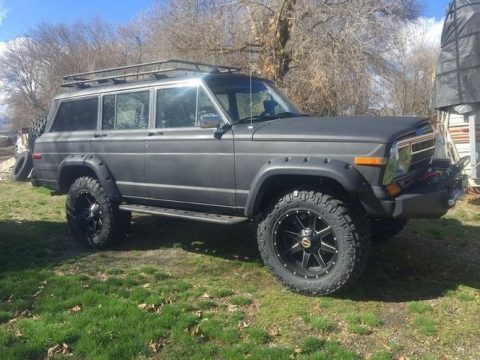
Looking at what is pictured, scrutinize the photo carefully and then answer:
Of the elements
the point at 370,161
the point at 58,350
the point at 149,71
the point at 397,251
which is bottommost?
the point at 58,350

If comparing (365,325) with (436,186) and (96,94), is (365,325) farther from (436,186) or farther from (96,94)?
(96,94)

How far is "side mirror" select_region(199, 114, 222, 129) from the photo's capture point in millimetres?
4967

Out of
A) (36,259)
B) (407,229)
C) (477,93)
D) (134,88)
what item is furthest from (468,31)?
(36,259)

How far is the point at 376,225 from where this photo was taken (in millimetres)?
5816

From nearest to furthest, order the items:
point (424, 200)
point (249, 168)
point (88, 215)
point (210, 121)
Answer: point (424, 200) → point (249, 168) → point (210, 121) → point (88, 215)

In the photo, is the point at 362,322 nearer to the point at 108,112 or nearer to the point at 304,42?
the point at 108,112

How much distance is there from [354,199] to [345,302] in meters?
0.94

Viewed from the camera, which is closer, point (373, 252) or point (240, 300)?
point (240, 300)

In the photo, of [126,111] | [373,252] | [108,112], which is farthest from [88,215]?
[373,252]

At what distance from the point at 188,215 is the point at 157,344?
1.82 m

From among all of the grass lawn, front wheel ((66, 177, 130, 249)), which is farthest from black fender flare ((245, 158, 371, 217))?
front wheel ((66, 177, 130, 249))

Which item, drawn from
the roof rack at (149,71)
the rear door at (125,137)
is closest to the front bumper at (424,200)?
the roof rack at (149,71)

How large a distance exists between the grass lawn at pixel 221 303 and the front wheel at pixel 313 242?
0.66 feet

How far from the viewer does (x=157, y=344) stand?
3727mm
